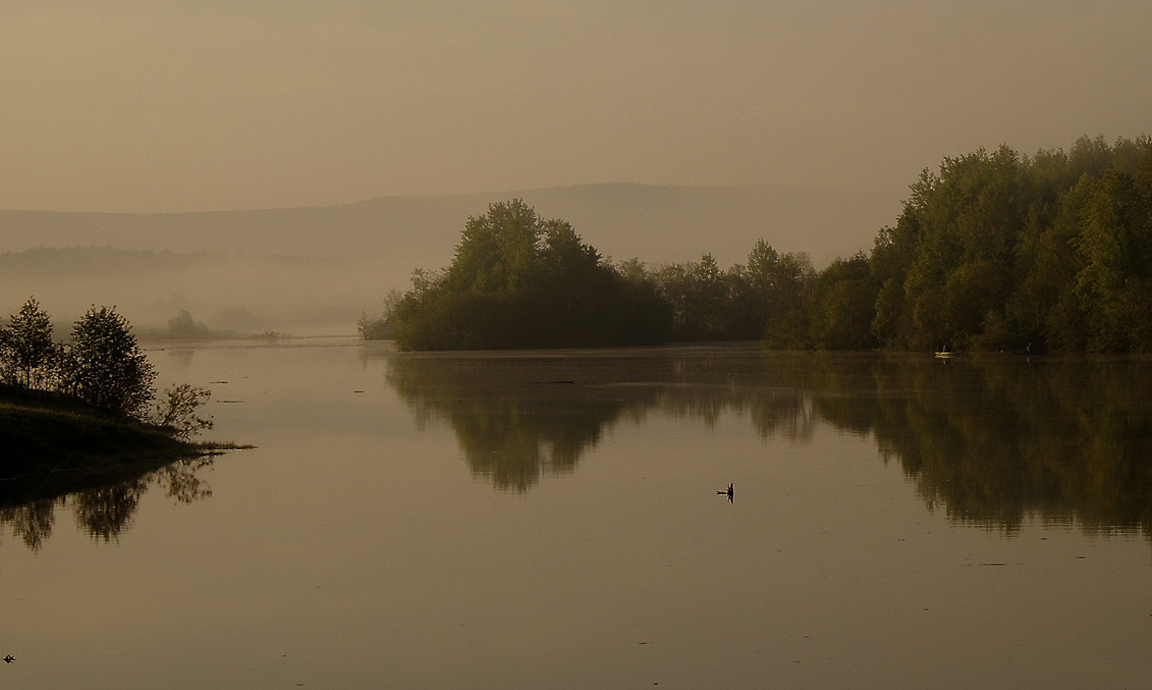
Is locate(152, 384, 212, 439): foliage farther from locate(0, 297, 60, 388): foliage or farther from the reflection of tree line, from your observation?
the reflection of tree line

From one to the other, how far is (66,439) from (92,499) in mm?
4211

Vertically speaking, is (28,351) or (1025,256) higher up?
(1025,256)

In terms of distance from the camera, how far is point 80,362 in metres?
28.4

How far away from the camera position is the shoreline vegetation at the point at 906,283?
79812 mm

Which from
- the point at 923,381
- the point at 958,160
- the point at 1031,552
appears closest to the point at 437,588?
the point at 1031,552

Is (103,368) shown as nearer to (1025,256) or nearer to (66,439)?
(66,439)

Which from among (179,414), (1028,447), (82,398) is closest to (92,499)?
(82,398)

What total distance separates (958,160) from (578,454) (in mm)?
84896

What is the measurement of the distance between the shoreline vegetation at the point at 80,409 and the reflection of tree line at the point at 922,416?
6376 millimetres

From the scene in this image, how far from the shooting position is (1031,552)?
599 inches

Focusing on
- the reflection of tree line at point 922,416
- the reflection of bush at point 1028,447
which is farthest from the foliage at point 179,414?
the reflection of bush at point 1028,447

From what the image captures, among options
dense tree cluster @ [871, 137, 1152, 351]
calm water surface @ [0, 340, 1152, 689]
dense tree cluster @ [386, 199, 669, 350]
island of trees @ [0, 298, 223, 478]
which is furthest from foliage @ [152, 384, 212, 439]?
dense tree cluster @ [386, 199, 669, 350]

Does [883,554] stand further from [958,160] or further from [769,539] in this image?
[958,160]

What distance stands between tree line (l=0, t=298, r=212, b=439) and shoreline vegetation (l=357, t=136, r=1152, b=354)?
6156cm
